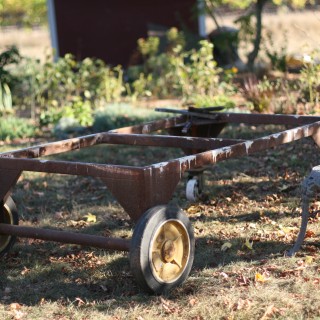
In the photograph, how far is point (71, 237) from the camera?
461 cm

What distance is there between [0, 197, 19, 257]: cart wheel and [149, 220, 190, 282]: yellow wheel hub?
1.32 metres

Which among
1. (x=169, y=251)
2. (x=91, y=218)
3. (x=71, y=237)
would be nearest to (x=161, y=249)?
(x=169, y=251)

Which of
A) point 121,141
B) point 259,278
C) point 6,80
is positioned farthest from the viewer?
point 6,80

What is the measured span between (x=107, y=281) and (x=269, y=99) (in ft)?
18.1

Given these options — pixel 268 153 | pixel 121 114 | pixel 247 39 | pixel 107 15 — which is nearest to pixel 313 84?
pixel 268 153

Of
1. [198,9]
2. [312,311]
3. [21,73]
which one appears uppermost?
[198,9]

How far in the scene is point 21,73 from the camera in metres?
13.2

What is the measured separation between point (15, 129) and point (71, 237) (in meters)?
6.07

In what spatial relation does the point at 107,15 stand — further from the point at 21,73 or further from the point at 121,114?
the point at 121,114

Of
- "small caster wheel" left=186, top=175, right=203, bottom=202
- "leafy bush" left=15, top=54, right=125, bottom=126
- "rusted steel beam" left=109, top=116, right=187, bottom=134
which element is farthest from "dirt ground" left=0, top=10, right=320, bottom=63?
"small caster wheel" left=186, top=175, right=203, bottom=202

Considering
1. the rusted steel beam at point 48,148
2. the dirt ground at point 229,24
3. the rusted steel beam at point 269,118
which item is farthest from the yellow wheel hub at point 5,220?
the dirt ground at point 229,24

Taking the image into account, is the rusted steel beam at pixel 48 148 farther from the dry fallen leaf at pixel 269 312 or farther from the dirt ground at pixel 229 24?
the dirt ground at pixel 229 24

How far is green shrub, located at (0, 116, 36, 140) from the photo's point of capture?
33.5 ft

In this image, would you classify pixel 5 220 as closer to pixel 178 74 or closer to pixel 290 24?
pixel 178 74
